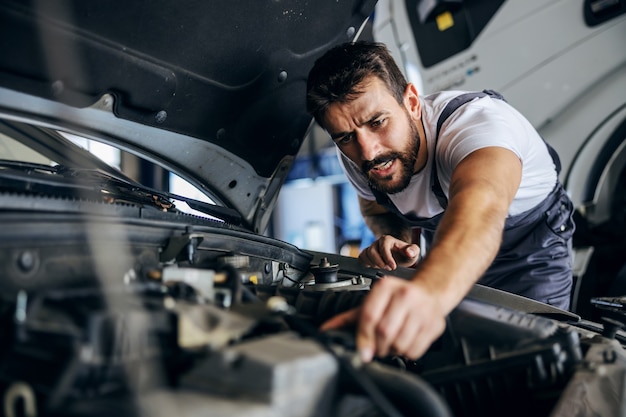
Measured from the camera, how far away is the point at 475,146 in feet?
3.98

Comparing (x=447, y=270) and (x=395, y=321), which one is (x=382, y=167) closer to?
(x=447, y=270)

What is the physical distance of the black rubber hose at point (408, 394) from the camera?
1.96 ft

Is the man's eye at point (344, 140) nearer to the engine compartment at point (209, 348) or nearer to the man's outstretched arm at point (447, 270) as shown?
the man's outstretched arm at point (447, 270)

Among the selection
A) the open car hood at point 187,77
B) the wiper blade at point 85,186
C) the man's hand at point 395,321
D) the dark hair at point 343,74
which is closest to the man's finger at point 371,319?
the man's hand at point 395,321

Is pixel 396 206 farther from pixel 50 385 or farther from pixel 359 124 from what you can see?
pixel 50 385

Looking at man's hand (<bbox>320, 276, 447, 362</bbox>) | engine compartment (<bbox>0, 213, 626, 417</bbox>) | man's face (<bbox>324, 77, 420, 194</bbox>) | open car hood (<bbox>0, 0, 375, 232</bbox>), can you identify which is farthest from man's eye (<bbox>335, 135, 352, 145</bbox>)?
man's hand (<bbox>320, 276, 447, 362</bbox>)

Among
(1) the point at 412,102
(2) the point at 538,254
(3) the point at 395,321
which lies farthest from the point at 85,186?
(2) the point at 538,254

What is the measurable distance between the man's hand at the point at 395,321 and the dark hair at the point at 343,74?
780 millimetres

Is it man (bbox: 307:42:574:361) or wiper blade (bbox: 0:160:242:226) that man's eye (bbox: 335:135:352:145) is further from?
wiper blade (bbox: 0:160:242:226)

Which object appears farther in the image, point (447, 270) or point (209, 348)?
point (447, 270)

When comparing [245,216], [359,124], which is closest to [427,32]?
[359,124]

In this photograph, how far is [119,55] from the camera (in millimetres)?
1063

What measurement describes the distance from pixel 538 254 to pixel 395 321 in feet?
3.76

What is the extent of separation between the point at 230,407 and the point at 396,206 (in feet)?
4.14
